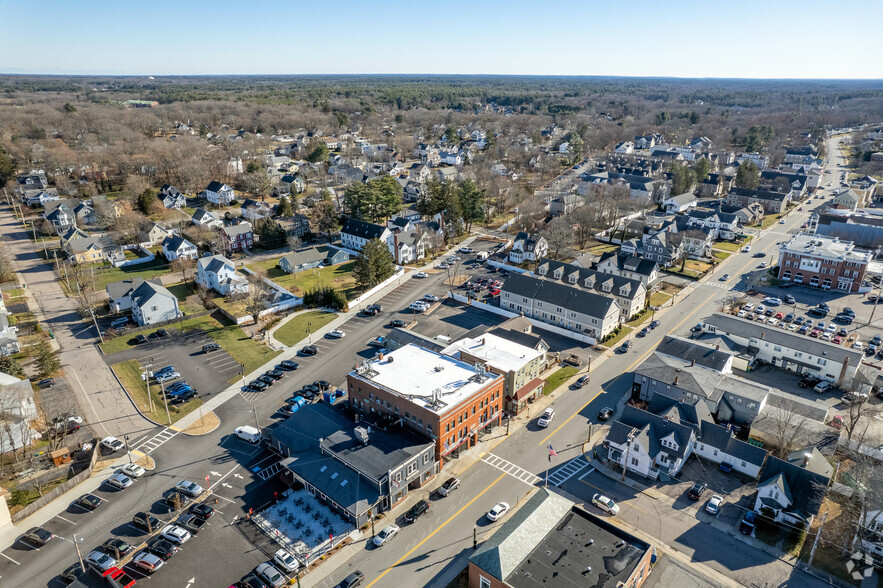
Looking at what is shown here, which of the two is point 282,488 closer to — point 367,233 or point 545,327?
point 545,327

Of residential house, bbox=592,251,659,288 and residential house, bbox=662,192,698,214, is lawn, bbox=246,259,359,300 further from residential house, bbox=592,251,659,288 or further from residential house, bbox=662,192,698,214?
residential house, bbox=662,192,698,214

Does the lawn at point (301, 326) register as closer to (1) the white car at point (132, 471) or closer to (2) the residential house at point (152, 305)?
(2) the residential house at point (152, 305)

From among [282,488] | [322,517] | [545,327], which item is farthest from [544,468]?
[545,327]

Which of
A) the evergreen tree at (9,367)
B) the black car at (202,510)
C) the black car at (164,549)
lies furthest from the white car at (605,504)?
the evergreen tree at (9,367)

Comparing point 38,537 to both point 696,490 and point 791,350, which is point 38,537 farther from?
point 791,350

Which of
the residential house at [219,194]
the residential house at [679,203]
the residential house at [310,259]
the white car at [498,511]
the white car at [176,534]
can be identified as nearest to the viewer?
the white car at [176,534]

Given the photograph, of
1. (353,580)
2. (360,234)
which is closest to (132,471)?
(353,580)

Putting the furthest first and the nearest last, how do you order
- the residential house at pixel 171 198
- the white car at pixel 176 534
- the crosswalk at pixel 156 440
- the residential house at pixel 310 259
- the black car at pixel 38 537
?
the residential house at pixel 171 198 → the residential house at pixel 310 259 → the crosswalk at pixel 156 440 → the black car at pixel 38 537 → the white car at pixel 176 534
